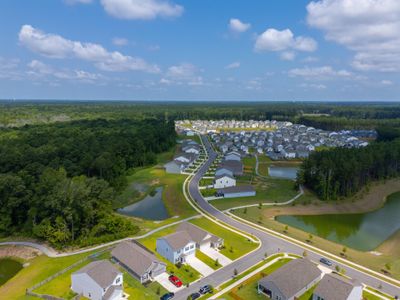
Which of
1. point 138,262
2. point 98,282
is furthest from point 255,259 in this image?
point 98,282

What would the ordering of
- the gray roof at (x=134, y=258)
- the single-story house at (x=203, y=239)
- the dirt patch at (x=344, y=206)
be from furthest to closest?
the dirt patch at (x=344, y=206) < the single-story house at (x=203, y=239) < the gray roof at (x=134, y=258)

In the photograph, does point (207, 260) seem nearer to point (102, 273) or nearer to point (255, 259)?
point (255, 259)

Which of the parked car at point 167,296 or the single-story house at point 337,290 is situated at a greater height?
the single-story house at point 337,290

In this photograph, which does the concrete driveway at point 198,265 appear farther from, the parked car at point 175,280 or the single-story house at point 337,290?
the single-story house at point 337,290

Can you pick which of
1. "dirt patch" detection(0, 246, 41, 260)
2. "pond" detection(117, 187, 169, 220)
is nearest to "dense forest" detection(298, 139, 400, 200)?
"pond" detection(117, 187, 169, 220)

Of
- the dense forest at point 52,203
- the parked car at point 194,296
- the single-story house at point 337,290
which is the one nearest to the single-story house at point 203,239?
the parked car at point 194,296

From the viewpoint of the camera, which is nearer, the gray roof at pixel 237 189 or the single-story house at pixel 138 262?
the single-story house at pixel 138 262

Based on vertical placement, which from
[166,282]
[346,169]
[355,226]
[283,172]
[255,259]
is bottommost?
[355,226]
